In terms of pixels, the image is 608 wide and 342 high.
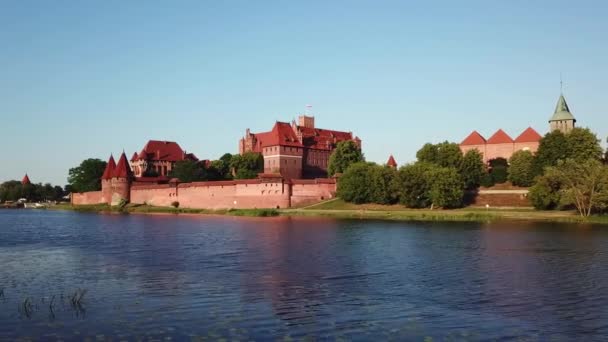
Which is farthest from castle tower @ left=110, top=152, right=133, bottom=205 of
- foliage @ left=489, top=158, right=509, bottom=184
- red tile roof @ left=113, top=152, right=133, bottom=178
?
foliage @ left=489, top=158, right=509, bottom=184

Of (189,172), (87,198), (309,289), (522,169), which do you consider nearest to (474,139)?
(522,169)

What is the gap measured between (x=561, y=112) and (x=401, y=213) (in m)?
38.3

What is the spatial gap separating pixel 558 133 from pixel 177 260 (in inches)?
1856

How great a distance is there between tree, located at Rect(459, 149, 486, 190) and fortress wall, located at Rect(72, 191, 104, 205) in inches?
1891

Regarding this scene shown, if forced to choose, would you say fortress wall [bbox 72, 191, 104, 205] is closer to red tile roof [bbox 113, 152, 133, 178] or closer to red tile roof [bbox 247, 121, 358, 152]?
red tile roof [bbox 113, 152, 133, 178]

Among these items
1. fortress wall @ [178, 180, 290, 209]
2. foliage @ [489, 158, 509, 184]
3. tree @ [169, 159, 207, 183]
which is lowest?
fortress wall @ [178, 180, 290, 209]

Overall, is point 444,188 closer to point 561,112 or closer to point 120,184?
point 561,112

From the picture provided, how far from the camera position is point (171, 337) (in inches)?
424

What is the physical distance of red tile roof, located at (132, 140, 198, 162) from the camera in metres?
94.7

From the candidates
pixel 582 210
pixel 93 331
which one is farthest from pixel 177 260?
pixel 582 210

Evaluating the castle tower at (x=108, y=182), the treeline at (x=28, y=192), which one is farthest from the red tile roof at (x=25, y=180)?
the castle tower at (x=108, y=182)

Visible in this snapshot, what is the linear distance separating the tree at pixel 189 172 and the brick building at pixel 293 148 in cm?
912

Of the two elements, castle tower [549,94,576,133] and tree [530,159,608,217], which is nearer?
tree [530,159,608,217]

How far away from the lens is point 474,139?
77562mm
